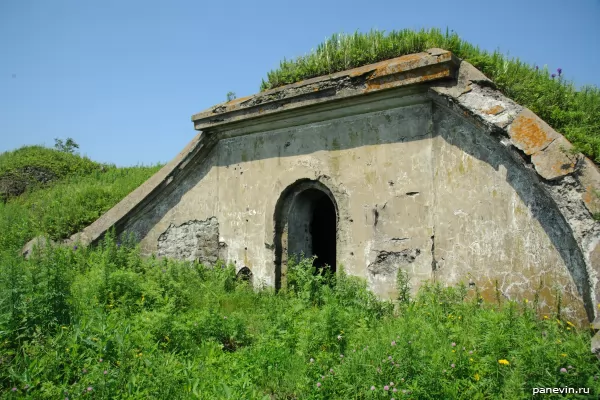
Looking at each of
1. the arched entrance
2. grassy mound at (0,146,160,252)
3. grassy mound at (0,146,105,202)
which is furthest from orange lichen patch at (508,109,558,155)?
grassy mound at (0,146,105,202)

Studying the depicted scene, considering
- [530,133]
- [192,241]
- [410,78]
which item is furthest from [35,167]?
[530,133]

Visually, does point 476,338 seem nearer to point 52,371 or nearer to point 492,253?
point 492,253

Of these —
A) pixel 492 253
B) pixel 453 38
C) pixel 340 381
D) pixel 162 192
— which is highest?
pixel 453 38

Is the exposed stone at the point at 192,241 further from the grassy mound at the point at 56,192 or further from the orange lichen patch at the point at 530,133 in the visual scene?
the orange lichen patch at the point at 530,133

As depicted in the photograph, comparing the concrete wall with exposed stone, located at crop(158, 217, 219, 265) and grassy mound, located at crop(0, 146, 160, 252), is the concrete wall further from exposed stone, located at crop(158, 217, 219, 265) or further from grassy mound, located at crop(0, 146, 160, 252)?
grassy mound, located at crop(0, 146, 160, 252)

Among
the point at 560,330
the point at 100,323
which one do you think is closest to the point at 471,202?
the point at 560,330

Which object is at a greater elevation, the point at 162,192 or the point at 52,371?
the point at 162,192

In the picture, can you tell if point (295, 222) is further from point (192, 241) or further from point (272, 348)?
A: point (272, 348)

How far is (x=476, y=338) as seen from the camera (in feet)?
12.2

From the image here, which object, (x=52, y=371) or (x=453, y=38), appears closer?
(x=52, y=371)

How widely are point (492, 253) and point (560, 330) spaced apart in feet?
3.59

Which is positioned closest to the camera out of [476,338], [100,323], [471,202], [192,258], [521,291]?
[476,338]

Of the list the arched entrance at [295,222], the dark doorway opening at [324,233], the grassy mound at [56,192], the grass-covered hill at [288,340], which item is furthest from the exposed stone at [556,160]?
the grassy mound at [56,192]

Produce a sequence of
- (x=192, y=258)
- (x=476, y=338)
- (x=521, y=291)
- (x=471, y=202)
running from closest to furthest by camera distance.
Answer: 1. (x=476, y=338)
2. (x=521, y=291)
3. (x=471, y=202)
4. (x=192, y=258)
